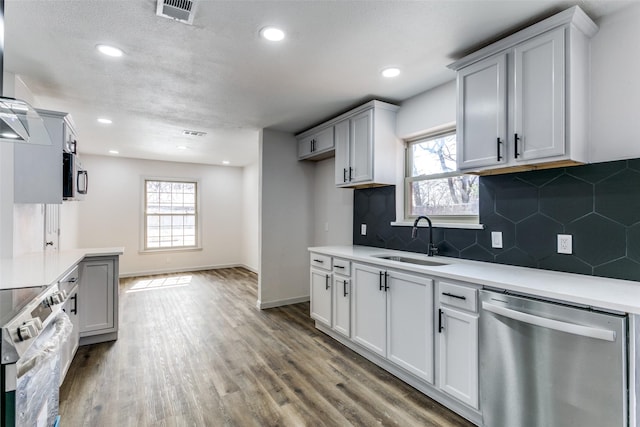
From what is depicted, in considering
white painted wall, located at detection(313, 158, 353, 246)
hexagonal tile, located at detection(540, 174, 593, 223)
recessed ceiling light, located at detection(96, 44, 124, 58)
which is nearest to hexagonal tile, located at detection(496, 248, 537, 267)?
hexagonal tile, located at detection(540, 174, 593, 223)

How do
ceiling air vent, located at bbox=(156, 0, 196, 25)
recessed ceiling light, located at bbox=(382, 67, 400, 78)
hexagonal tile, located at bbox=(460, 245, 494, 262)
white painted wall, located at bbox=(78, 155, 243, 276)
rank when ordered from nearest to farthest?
ceiling air vent, located at bbox=(156, 0, 196, 25) < hexagonal tile, located at bbox=(460, 245, 494, 262) < recessed ceiling light, located at bbox=(382, 67, 400, 78) < white painted wall, located at bbox=(78, 155, 243, 276)

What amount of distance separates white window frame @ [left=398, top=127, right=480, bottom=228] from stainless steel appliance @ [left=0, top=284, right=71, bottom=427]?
109 inches

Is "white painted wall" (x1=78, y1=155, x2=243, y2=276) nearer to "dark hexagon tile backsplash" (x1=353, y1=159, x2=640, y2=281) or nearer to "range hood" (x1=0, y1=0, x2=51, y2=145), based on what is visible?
"range hood" (x1=0, y1=0, x2=51, y2=145)

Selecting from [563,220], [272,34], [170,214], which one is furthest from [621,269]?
[170,214]

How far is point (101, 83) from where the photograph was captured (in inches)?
114

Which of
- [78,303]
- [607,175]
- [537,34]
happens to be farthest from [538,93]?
[78,303]

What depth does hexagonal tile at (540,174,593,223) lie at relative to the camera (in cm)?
198

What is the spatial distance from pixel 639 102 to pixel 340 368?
2.74 meters

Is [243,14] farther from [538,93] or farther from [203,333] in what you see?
[203,333]

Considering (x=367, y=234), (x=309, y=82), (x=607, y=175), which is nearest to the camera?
(x=607, y=175)

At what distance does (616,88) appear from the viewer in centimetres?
187

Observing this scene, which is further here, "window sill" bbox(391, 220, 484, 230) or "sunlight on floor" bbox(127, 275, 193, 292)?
"sunlight on floor" bbox(127, 275, 193, 292)

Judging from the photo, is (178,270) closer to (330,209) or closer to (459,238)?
(330,209)

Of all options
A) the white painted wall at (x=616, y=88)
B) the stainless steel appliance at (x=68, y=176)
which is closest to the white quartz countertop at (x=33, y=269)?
the stainless steel appliance at (x=68, y=176)
